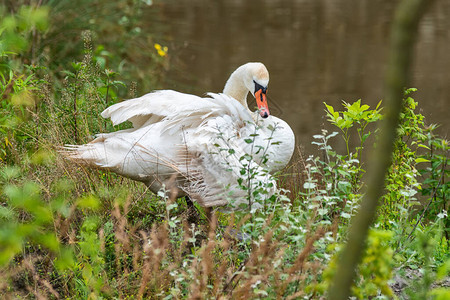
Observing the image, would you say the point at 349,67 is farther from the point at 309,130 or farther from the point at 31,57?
the point at 31,57

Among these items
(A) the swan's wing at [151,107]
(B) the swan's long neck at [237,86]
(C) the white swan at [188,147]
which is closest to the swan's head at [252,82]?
(B) the swan's long neck at [237,86]

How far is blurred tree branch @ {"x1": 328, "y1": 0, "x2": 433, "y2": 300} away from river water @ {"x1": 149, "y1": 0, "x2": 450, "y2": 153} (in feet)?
15.4

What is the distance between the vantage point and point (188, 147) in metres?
3.49

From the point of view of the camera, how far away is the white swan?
11.3 feet

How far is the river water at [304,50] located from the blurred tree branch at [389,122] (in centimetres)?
471

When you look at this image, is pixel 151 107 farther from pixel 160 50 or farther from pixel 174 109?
pixel 160 50

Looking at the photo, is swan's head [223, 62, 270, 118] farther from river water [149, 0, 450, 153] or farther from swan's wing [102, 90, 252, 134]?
river water [149, 0, 450, 153]

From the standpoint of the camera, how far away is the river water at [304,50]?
784cm

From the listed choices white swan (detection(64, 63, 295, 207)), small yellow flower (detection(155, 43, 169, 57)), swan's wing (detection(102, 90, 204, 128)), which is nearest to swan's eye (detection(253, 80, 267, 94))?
white swan (detection(64, 63, 295, 207))

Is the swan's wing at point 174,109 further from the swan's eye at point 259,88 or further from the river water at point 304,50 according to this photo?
the river water at point 304,50

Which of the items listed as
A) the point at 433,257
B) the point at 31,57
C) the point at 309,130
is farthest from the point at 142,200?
the point at 309,130

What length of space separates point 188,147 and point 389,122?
234 cm

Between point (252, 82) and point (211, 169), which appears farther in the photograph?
point (252, 82)

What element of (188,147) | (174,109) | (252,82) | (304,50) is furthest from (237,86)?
(304,50)
